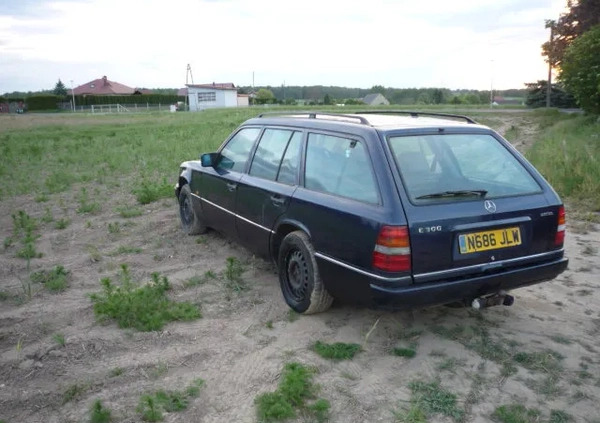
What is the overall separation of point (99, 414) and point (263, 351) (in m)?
1.22

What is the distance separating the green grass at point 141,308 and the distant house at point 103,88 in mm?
91119

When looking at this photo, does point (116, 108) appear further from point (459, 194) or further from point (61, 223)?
point (459, 194)

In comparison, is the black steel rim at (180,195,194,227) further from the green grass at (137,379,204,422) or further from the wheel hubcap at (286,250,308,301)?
the green grass at (137,379,204,422)

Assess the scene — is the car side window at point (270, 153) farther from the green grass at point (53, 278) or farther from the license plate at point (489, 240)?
the green grass at point (53, 278)

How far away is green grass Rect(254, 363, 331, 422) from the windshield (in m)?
1.40

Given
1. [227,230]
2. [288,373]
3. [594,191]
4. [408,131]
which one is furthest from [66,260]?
[594,191]

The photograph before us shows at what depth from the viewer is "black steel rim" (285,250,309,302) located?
443cm

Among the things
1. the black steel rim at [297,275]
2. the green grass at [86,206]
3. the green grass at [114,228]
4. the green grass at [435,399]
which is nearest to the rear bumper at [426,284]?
the black steel rim at [297,275]

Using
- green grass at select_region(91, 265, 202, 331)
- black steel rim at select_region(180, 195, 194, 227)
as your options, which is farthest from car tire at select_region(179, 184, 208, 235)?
green grass at select_region(91, 265, 202, 331)

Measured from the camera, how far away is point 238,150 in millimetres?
5879

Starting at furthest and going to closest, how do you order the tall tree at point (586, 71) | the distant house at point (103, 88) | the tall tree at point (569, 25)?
the distant house at point (103, 88) → the tall tree at point (569, 25) → the tall tree at point (586, 71)

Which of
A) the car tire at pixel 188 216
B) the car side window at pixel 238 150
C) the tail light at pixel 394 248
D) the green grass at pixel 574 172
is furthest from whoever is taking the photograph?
the green grass at pixel 574 172

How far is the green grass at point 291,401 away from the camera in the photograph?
318 cm

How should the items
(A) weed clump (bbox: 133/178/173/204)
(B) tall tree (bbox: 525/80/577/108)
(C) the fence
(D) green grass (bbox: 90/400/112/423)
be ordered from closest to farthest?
1. (D) green grass (bbox: 90/400/112/423)
2. (A) weed clump (bbox: 133/178/173/204)
3. (B) tall tree (bbox: 525/80/577/108)
4. (C) the fence
